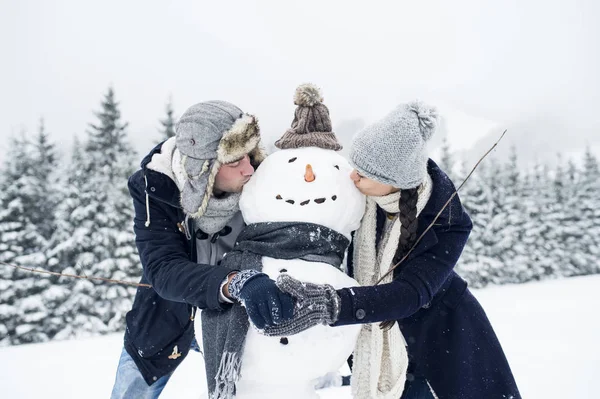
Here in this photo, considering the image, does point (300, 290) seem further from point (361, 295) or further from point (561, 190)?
point (561, 190)

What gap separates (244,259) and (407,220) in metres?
0.73

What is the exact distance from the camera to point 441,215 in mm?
2045

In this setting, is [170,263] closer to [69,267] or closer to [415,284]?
[415,284]

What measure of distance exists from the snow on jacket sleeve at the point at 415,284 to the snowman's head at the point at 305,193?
0.35 metres

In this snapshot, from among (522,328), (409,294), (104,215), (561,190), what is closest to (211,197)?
(409,294)

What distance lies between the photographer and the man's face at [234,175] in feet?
6.96

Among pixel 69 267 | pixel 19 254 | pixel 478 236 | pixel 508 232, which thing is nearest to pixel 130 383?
pixel 69 267

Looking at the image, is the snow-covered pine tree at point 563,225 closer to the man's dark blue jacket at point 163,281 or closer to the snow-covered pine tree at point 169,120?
the snow-covered pine tree at point 169,120

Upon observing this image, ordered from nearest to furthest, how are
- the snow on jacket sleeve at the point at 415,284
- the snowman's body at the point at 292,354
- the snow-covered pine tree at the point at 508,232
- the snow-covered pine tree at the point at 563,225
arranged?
the snow on jacket sleeve at the point at 415,284
the snowman's body at the point at 292,354
the snow-covered pine tree at the point at 508,232
the snow-covered pine tree at the point at 563,225

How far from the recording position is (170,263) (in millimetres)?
1979

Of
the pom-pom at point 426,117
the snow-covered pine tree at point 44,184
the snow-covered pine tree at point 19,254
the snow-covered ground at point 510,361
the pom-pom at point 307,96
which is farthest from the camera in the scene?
the snow-covered pine tree at point 44,184

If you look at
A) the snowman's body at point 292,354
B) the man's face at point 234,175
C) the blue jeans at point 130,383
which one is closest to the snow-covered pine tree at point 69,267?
the blue jeans at point 130,383

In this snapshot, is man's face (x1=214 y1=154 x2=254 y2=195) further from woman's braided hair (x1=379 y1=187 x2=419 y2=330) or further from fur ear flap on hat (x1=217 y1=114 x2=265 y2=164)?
woman's braided hair (x1=379 y1=187 x2=419 y2=330)

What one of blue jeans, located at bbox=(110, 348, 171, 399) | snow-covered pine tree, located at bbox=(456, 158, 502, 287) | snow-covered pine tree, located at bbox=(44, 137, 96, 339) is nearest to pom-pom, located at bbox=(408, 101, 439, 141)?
blue jeans, located at bbox=(110, 348, 171, 399)
